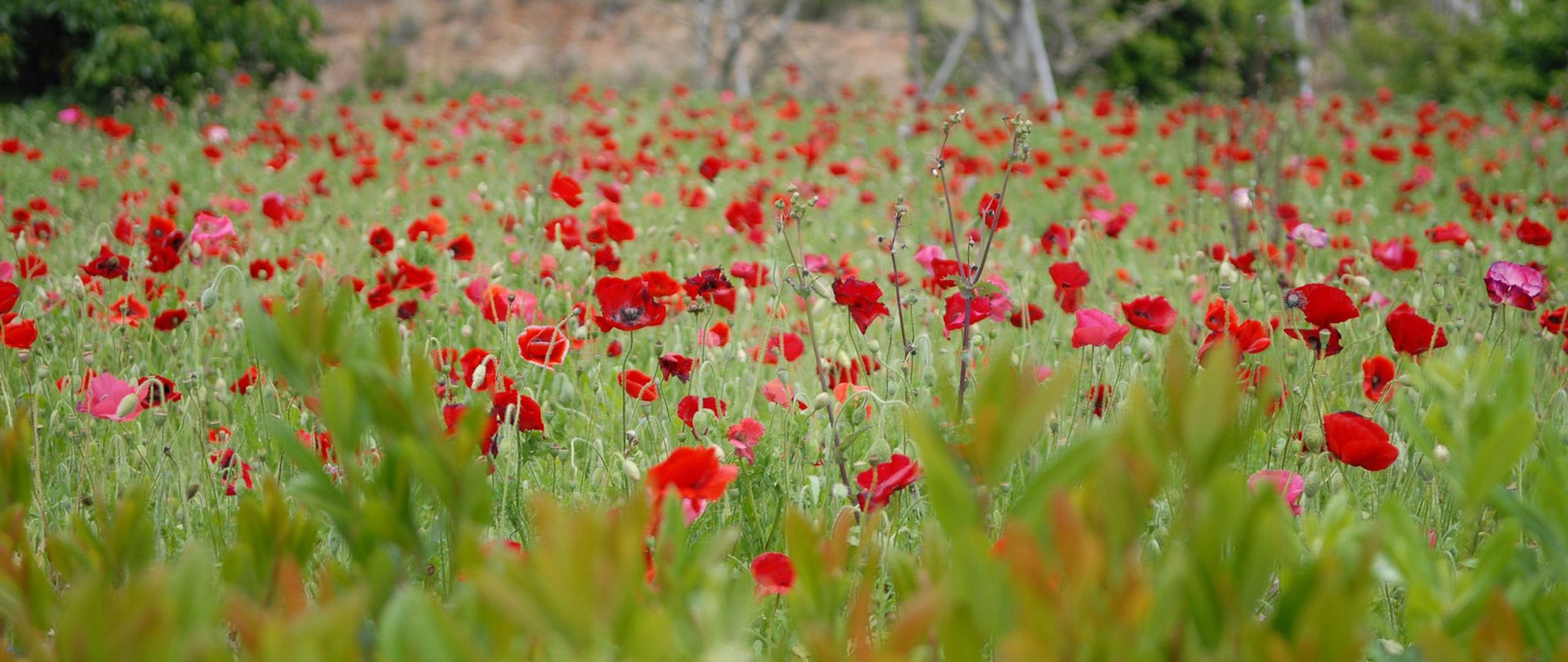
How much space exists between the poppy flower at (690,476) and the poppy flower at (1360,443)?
704 millimetres

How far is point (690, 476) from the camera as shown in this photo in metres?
1.05

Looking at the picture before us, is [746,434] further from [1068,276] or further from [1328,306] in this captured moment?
[1328,306]

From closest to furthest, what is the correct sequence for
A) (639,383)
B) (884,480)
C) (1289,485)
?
(884,480) < (1289,485) < (639,383)

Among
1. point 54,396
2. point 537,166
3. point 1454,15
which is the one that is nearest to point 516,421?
point 54,396

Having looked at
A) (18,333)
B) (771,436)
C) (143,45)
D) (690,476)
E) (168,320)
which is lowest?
(143,45)

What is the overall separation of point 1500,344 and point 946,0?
2840 centimetres

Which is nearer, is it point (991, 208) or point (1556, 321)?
point (1556, 321)

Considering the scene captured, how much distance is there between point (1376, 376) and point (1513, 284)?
29 cm

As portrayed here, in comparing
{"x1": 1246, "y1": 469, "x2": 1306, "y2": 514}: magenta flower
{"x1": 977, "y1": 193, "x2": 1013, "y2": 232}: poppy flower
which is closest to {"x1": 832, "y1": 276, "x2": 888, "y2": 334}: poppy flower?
{"x1": 977, "y1": 193, "x2": 1013, "y2": 232}: poppy flower

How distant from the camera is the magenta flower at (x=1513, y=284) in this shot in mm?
1797

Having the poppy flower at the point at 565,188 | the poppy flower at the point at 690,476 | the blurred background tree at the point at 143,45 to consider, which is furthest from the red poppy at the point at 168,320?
the blurred background tree at the point at 143,45

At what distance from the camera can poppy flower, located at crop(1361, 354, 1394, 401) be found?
173 centimetres

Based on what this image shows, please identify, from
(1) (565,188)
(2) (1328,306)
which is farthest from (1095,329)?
(1) (565,188)

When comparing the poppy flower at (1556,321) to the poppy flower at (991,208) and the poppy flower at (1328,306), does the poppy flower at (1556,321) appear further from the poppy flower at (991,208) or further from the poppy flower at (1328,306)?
the poppy flower at (991,208)
